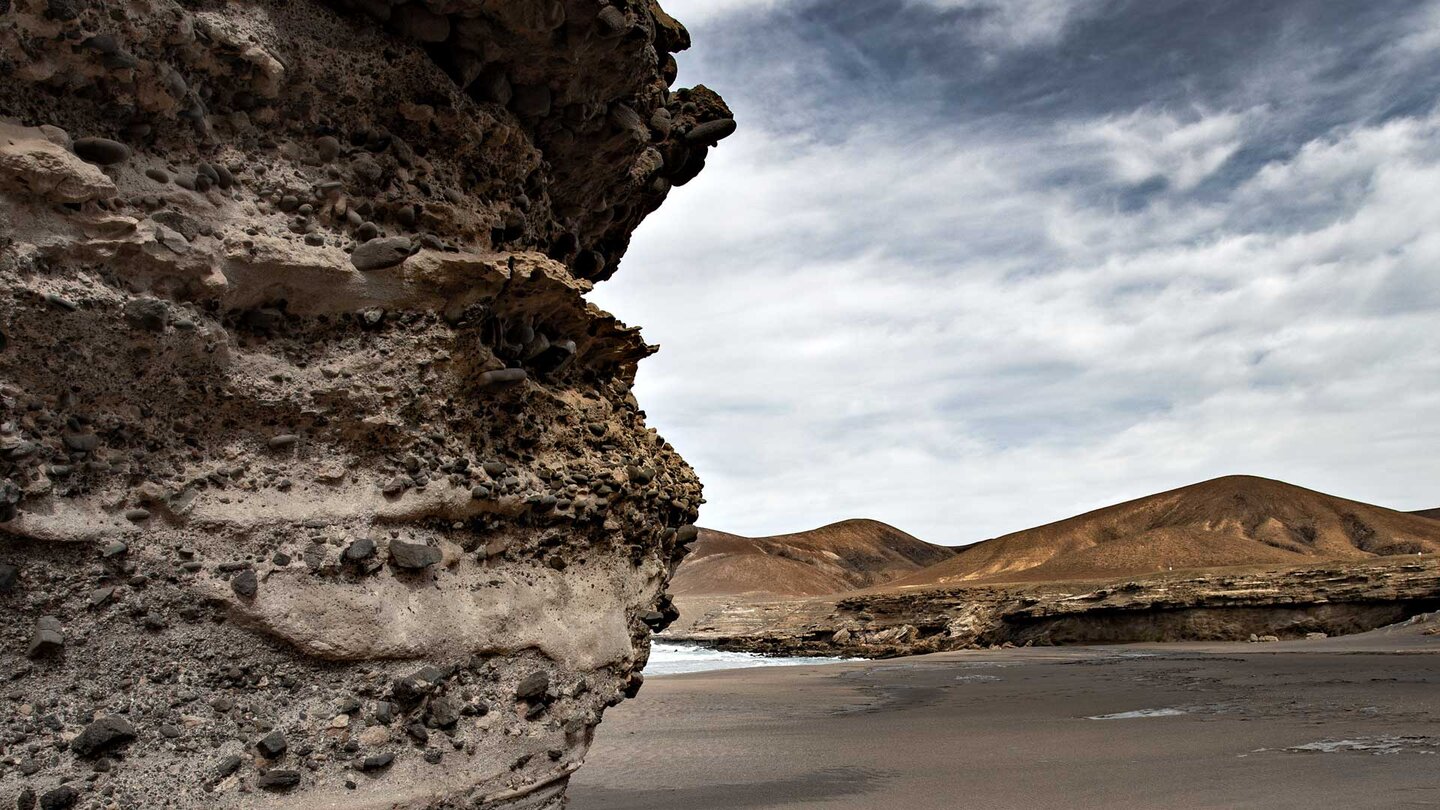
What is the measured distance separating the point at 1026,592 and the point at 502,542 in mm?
35023

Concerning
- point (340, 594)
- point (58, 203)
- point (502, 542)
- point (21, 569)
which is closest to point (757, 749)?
point (502, 542)

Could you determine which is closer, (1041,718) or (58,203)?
(58,203)

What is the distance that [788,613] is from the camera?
46.4 meters

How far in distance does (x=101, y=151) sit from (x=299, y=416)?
1.14 m

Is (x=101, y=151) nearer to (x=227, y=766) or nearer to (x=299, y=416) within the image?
(x=299, y=416)

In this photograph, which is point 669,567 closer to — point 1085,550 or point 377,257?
point 377,257

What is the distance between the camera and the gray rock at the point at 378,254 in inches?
142

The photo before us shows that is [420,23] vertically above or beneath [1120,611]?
above

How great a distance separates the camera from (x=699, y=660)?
32.8 m

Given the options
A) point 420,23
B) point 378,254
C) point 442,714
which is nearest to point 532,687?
point 442,714

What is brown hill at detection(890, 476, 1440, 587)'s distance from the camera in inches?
1809

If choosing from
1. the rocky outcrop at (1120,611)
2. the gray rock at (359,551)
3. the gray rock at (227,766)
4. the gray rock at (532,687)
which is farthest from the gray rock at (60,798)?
the rocky outcrop at (1120,611)

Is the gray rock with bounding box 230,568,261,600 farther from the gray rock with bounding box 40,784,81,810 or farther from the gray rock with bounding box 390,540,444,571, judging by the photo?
the gray rock with bounding box 40,784,81,810

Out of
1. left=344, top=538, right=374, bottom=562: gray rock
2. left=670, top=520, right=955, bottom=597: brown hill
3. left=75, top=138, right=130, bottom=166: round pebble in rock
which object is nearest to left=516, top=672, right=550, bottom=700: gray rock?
left=344, top=538, right=374, bottom=562: gray rock
